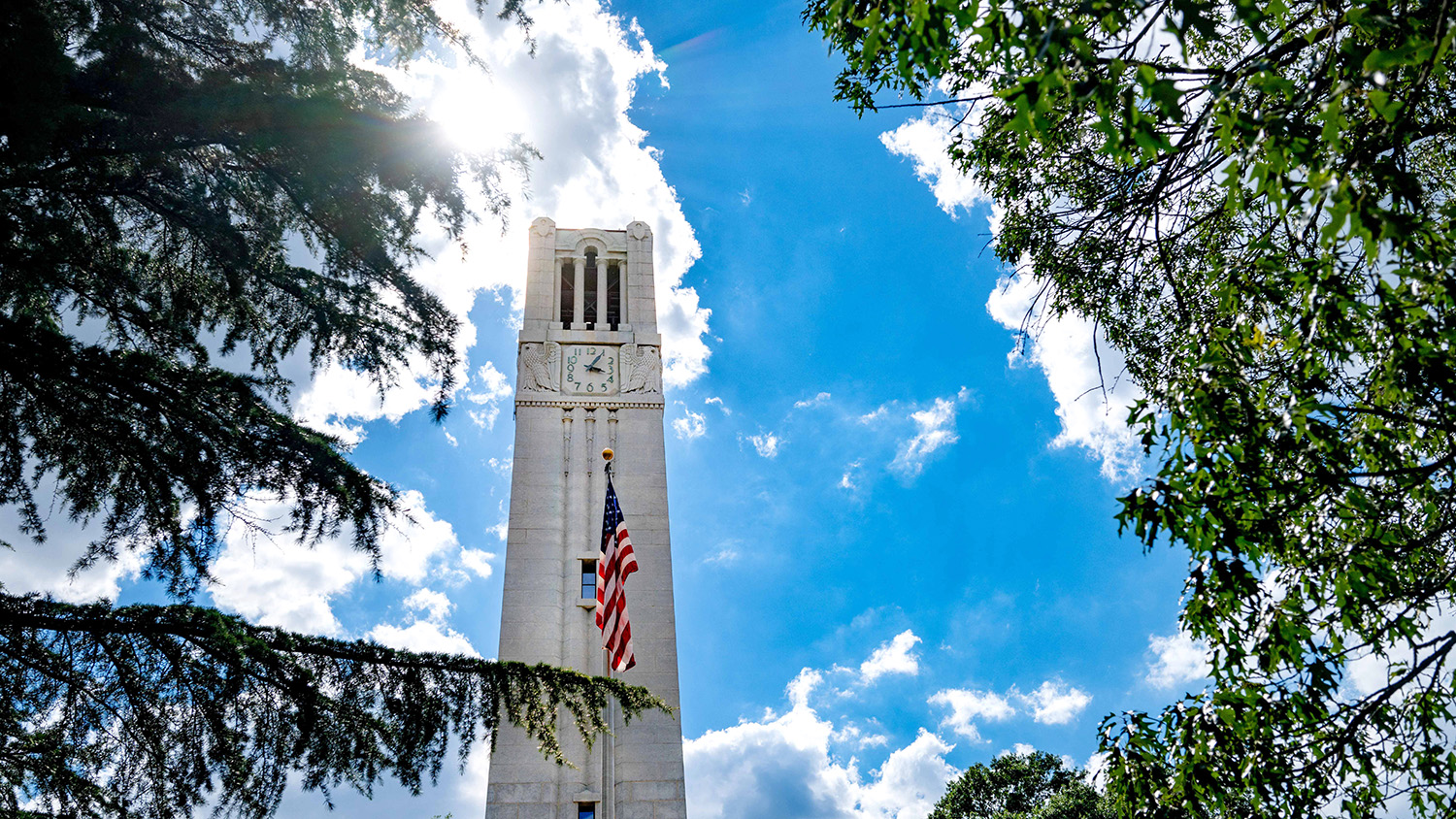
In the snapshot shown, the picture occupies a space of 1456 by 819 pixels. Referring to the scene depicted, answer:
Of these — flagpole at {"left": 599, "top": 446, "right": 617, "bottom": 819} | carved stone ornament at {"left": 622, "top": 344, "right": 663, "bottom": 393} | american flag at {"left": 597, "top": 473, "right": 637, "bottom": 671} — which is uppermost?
carved stone ornament at {"left": 622, "top": 344, "right": 663, "bottom": 393}

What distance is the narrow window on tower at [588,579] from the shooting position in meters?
24.0

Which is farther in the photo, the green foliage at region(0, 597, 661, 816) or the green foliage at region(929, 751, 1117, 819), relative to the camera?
the green foliage at region(929, 751, 1117, 819)

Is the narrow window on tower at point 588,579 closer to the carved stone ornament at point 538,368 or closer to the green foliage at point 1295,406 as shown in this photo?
the carved stone ornament at point 538,368

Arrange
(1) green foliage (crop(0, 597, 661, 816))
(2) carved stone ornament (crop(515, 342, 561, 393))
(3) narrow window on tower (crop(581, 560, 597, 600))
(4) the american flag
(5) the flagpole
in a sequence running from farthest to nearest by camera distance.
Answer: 1. (2) carved stone ornament (crop(515, 342, 561, 393))
2. (3) narrow window on tower (crop(581, 560, 597, 600))
3. (5) the flagpole
4. (4) the american flag
5. (1) green foliage (crop(0, 597, 661, 816))

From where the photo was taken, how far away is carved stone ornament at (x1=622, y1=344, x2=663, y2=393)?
1078 inches

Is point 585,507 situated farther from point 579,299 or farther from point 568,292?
point 568,292

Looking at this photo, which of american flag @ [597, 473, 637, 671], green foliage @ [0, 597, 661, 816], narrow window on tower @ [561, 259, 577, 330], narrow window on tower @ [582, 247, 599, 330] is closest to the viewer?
→ green foliage @ [0, 597, 661, 816]

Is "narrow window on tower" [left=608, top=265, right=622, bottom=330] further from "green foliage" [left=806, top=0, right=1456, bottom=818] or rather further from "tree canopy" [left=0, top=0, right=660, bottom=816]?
"green foliage" [left=806, top=0, right=1456, bottom=818]

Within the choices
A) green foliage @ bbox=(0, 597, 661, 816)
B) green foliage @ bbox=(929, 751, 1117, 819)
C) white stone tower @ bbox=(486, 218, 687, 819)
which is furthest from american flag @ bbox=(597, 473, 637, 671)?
green foliage @ bbox=(929, 751, 1117, 819)

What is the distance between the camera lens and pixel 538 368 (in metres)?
27.5

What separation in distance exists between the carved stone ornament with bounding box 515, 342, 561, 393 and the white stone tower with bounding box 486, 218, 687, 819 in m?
0.03

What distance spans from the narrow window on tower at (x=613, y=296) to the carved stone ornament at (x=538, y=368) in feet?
6.82

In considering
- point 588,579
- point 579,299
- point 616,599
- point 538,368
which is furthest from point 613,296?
point 616,599

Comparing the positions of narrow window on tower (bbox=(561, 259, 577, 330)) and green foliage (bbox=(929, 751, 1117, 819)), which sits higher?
narrow window on tower (bbox=(561, 259, 577, 330))
